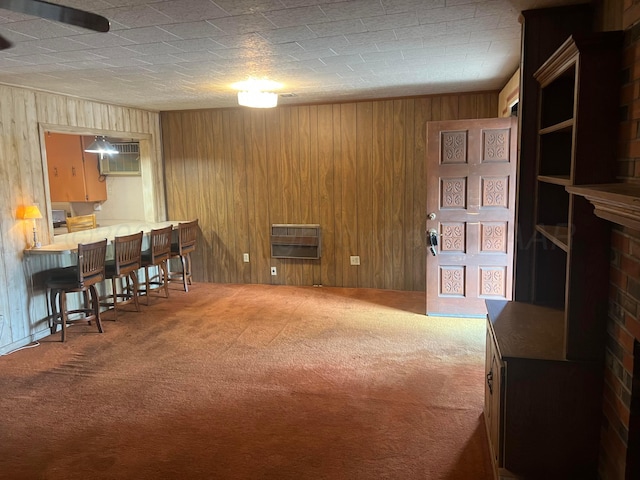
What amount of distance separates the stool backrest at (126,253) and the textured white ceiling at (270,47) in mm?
1501

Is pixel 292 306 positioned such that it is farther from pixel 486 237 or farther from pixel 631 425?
pixel 631 425

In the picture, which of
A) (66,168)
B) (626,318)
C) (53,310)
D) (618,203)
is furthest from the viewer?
(66,168)

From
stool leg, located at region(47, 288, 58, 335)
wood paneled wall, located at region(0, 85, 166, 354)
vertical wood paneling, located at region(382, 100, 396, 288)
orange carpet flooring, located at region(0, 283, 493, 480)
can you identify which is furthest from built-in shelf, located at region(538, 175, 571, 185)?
wood paneled wall, located at region(0, 85, 166, 354)

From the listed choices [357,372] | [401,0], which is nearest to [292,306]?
[357,372]

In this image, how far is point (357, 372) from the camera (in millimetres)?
3518

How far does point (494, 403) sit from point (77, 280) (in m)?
3.68

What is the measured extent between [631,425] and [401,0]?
2.12 meters

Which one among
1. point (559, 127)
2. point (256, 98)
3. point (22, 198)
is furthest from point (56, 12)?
point (22, 198)

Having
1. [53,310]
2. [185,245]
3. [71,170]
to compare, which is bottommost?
[53,310]

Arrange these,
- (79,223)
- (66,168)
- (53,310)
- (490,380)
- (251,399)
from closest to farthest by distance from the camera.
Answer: (490,380) → (251,399) → (53,310) → (79,223) → (66,168)

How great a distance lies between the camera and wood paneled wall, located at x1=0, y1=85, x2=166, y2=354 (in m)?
4.18

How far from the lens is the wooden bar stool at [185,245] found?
19.0ft

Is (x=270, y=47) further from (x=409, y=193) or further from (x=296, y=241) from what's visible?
(x=296, y=241)

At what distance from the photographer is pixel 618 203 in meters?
1.21
